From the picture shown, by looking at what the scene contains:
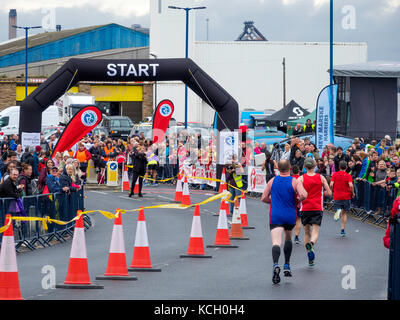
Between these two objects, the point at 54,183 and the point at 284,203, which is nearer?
the point at 284,203

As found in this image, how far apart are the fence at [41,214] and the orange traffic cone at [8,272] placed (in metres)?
5.91

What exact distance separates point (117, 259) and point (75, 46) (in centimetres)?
7139

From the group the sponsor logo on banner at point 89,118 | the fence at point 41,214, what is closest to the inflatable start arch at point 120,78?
the sponsor logo on banner at point 89,118

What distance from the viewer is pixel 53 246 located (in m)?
17.4

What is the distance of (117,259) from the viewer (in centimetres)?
1240

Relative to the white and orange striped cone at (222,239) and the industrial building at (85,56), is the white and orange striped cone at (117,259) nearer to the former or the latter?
the white and orange striped cone at (222,239)

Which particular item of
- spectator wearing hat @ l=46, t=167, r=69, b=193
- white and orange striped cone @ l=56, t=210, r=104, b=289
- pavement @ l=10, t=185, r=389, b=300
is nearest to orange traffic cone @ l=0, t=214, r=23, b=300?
pavement @ l=10, t=185, r=389, b=300

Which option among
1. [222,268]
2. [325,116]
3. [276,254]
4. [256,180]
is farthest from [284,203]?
[256,180]

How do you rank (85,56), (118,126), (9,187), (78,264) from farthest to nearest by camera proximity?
(85,56)
(118,126)
(9,187)
(78,264)

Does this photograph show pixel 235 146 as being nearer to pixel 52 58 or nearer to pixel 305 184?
pixel 305 184

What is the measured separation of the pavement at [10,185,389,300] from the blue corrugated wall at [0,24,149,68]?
201 feet

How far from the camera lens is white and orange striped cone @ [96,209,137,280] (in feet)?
40.1

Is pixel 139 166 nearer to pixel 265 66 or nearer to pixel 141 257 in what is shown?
pixel 141 257
